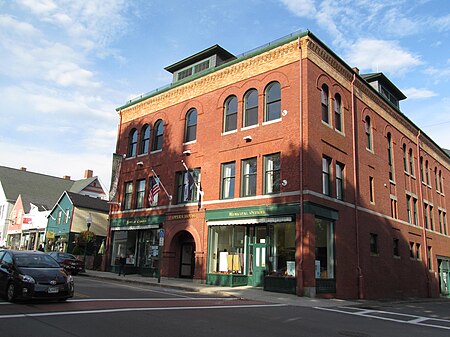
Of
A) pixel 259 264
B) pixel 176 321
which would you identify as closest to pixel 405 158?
pixel 259 264

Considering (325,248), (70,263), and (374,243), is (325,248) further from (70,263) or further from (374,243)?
(70,263)

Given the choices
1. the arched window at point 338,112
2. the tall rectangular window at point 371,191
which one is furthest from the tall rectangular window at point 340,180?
the tall rectangular window at point 371,191

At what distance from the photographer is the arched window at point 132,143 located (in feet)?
105

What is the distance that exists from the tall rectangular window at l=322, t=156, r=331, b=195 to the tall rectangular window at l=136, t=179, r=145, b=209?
13.7 meters

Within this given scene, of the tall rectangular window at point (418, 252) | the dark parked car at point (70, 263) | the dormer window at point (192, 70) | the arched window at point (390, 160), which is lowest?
the dark parked car at point (70, 263)

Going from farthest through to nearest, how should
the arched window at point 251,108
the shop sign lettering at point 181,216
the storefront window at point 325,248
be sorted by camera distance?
1. the shop sign lettering at point 181,216
2. the arched window at point 251,108
3. the storefront window at point 325,248

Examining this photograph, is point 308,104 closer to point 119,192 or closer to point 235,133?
point 235,133

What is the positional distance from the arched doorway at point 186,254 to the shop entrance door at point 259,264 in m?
5.75

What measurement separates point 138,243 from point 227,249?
9.03 metres

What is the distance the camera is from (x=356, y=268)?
2230 cm

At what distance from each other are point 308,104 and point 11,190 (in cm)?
5320

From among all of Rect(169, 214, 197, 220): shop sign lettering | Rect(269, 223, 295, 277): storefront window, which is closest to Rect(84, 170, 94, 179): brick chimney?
Rect(169, 214, 197, 220): shop sign lettering

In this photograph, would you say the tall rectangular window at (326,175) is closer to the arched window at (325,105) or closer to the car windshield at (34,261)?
the arched window at (325,105)

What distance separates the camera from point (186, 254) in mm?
26500
